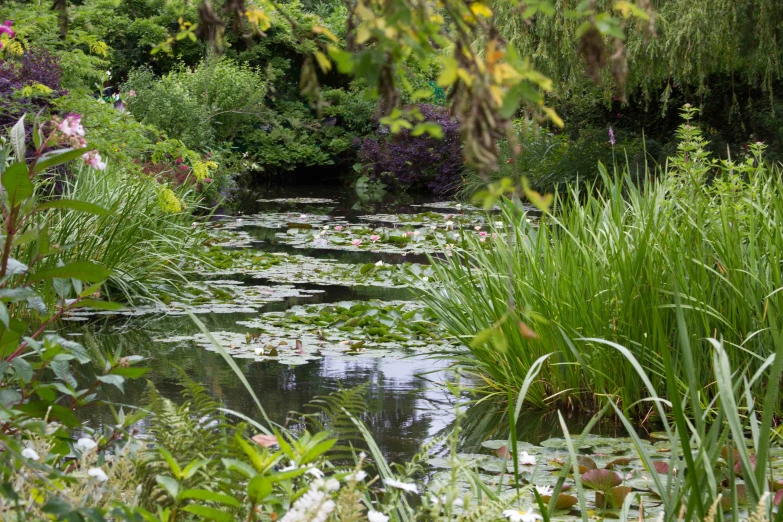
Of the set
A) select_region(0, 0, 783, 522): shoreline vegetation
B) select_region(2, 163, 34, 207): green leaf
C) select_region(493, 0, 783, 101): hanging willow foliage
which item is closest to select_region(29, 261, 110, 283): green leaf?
select_region(0, 0, 783, 522): shoreline vegetation

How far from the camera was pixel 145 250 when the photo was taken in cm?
604

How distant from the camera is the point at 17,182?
1416 mm

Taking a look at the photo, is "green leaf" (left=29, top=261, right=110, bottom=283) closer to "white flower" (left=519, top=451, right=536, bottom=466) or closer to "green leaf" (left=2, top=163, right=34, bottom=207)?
"green leaf" (left=2, top=163, right=34, bottom=207)

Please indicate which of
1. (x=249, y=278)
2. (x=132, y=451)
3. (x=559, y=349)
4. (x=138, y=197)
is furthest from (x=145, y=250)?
(x=132, y=451)

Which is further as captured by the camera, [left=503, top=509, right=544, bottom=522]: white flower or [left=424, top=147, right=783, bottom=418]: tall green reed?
[left=424, top=147, right=783, bottom=418]: tall green reed

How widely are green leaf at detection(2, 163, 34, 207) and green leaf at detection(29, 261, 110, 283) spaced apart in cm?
13

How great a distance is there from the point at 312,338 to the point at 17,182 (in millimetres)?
3695

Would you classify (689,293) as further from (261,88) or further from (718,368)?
(261,88)

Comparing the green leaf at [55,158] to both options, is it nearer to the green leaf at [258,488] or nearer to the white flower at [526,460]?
the green leaf at [258,488]

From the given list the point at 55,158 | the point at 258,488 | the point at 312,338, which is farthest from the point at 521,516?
the point at 312,338

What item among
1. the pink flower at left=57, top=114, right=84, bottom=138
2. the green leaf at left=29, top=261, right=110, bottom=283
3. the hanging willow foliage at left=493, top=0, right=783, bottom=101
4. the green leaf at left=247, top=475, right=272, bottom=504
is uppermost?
Result: the hanging willow foliage at left=493, top=0, right=783, bottom=101

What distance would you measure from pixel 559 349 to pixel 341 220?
779 centimetres

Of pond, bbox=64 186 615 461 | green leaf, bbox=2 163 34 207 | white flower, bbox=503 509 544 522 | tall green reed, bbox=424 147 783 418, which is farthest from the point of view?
pond, bbox=64 186 615 461

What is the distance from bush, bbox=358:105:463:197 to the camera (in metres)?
16.8
